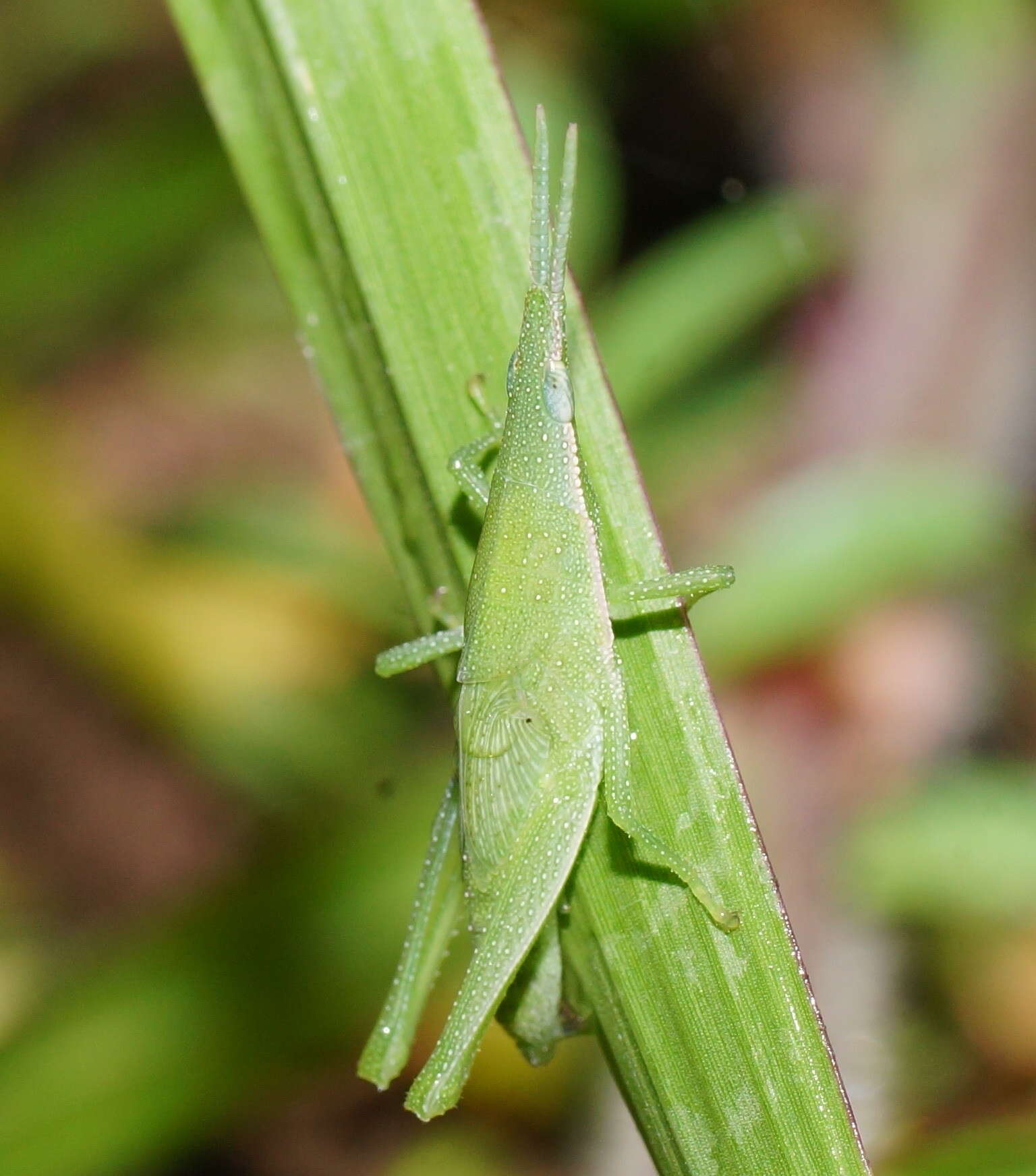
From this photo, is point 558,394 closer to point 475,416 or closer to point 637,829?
point 475,416

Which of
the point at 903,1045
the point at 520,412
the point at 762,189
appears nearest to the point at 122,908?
the point at 903,1045

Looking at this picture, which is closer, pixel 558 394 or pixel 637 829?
pixel 637 829

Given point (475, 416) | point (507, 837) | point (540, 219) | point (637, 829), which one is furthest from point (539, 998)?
point (540, 219)

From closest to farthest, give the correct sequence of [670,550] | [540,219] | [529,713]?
[540,219] → [529,713] → [670,550]

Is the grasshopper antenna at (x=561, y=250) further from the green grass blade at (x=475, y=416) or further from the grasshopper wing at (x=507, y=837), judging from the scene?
the grasshopper wing at (x=507, y=837)

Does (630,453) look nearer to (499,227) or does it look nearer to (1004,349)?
(499,227)

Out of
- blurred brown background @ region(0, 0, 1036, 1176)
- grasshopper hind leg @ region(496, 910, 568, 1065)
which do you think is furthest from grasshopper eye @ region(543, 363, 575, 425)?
blurred brown background @ region(0, 0, 1036, 1176)

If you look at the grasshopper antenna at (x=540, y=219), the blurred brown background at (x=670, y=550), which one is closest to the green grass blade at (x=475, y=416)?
the grasshopper antenna at (x=540, y=219)

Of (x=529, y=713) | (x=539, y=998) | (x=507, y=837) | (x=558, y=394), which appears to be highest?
(x=558, y=394)
